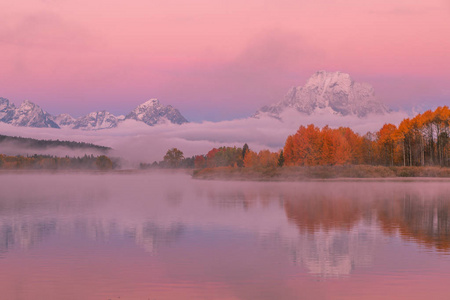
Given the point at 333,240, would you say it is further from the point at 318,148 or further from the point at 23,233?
the point at 318,148

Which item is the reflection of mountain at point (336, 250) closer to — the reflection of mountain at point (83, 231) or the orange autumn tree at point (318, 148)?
the reflection of mountain at point (83, 231)

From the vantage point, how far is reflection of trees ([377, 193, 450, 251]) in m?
33.6

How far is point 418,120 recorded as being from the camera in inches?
6088

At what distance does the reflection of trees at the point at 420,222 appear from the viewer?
33.6 metres

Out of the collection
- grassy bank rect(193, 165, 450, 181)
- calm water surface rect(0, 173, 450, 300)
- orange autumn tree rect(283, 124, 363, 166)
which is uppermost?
orange autumn tree rect(283, 124, 363, 166)

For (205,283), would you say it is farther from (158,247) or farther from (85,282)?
(158,247)

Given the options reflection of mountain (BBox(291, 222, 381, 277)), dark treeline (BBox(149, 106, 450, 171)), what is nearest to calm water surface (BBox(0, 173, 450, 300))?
reflection of mountain (BBox(291, 222, 381, 277))

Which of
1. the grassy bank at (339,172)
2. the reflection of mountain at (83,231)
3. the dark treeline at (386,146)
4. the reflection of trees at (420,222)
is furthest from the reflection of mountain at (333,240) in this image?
the dark treeline at (386,146)

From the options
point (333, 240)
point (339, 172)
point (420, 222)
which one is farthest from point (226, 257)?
point (339, 172)

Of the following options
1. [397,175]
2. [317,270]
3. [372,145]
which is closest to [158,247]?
[317,270]

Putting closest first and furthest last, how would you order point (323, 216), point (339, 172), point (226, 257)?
point (226, 257), point (323, 216), point (339, 172)

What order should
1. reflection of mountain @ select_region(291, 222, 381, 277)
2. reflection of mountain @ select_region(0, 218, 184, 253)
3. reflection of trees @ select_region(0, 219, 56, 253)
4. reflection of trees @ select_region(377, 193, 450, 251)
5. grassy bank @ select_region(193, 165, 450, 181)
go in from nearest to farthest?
1. reflection of mountain @ select_region(291, 222, 381, 277)
2. reflection of trees @ select_region(0, 219, 56, 253)
3. reflection of mountain @ select_region(0, 218, 184, 253)
4. reflection of trees @ select_region(377, 193, 450, 251)
5. grassy bank @ select_region(193, 165, 450, 181)

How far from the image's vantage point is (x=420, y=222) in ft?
144

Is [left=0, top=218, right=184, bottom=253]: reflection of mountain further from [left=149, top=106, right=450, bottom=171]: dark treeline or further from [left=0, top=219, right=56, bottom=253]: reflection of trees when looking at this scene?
[left=149, top=106, right=450, bottom=171]: dark treeline
